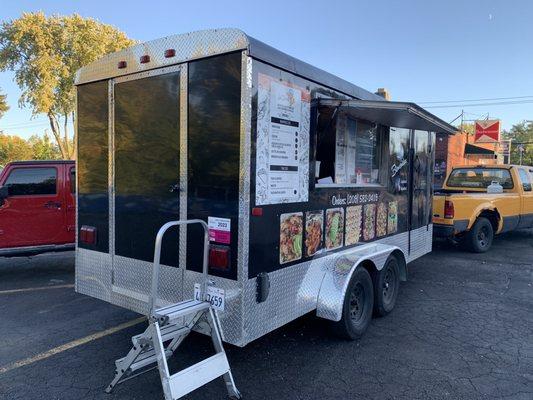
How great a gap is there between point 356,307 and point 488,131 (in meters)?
21.8

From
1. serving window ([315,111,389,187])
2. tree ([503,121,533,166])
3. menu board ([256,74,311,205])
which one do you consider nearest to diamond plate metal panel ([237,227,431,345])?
menu board ([256,74,311,205])

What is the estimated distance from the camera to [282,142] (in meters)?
3.62

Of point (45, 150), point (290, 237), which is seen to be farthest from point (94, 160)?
point (45, 150)

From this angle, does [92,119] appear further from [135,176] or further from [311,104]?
[311,104]

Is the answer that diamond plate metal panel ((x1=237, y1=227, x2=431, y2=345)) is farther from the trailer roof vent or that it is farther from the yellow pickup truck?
the yellow pickup truck

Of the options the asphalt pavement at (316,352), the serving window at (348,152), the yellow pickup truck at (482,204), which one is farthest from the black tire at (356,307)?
the yellow pickup truck at (482,204)

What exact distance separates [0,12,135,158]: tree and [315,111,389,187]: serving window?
19.4 m

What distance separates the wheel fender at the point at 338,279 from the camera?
13.1ft

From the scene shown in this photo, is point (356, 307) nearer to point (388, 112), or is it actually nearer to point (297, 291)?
point (297, 291)

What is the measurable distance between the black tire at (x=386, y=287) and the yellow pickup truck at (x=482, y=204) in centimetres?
364

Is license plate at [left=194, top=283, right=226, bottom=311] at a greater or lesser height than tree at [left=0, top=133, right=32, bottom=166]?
lesser

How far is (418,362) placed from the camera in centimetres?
403

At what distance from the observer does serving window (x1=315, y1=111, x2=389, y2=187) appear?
4250 millimetres

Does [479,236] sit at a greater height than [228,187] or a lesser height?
lesser
